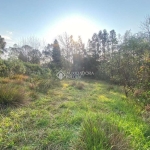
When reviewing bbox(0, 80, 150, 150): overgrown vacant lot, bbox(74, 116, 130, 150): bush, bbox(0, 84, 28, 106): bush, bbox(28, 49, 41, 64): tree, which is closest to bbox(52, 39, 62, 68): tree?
bbox(28, 49, 41, 64): tree

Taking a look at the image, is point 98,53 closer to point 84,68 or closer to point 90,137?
point 84,68

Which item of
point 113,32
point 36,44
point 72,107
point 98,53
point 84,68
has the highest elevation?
point 113,32

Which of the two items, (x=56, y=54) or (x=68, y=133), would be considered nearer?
(x=68, y=133)

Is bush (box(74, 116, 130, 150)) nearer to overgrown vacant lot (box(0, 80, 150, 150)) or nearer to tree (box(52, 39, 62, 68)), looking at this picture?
overgrown vacant lot (box(0, 80, 150, 150))

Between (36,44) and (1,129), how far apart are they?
82.1 feet

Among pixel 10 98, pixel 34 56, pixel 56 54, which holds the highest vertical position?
pixel 56 54

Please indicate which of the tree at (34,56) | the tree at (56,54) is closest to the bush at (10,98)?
the tree at (56,54)

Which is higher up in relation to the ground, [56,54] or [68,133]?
[56,54]

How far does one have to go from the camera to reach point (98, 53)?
25.7 metres

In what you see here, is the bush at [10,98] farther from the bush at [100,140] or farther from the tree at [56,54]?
the tree at [56,54]

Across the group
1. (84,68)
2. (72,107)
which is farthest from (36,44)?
(72,107)

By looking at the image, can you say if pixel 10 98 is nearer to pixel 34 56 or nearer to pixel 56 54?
pixel 56 54

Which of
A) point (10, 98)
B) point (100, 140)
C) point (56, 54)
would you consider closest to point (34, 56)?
point (56, 54)

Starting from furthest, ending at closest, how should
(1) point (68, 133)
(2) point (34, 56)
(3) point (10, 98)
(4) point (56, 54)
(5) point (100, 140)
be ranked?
(2) point (34, 56), (4) point (56, 54), (3) point (10, 98), (1) point (68, 133), (5) point (100, 140)
